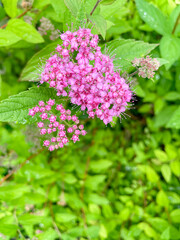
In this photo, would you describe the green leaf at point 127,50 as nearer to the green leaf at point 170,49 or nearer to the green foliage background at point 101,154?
the green foliage background at point 101,154

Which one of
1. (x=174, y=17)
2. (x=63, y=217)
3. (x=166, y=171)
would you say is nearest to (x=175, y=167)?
(x=166, y=171)

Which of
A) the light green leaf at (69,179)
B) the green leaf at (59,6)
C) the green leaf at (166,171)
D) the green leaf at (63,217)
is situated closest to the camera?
the green leaf at (59,6)

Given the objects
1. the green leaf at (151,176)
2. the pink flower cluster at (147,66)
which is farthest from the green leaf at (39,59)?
the green leaf at (151,176)

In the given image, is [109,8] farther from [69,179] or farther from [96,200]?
[96,200]

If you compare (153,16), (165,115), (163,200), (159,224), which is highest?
(153,16)

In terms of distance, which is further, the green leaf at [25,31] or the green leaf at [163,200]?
the green leaf at [163,200]

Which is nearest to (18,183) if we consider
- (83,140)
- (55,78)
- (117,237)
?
(83,140)

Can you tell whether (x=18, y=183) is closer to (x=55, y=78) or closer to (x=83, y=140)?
(x=83, y=140)

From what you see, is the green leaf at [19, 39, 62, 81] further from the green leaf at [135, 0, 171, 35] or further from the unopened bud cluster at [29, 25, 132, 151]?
the green leaf at [135, 0, 171, 35]
